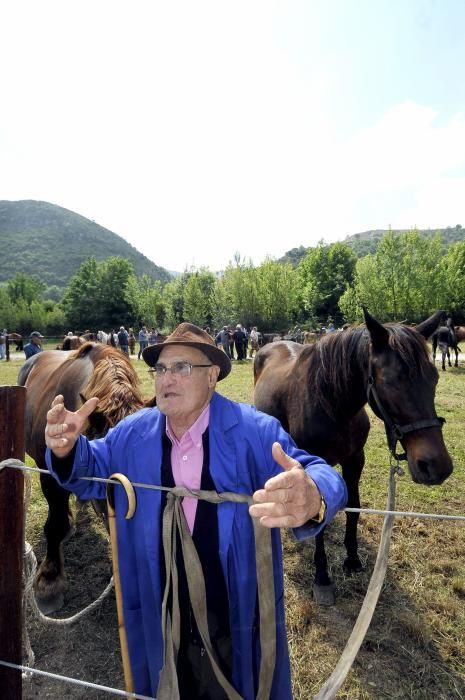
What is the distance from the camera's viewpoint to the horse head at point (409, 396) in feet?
7.85

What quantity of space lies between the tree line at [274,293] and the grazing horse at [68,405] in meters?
29.4

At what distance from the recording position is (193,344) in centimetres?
184

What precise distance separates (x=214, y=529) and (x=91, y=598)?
94.7 inches

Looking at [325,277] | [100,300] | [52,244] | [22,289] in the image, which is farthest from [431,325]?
[52,244]

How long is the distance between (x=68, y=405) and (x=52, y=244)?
164 metres

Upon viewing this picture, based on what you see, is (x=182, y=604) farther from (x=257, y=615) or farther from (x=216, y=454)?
(x=216, y=454)

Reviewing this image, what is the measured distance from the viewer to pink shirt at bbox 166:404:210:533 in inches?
64.6

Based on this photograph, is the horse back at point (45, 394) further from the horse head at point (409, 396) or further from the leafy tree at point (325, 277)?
the leafy tree at point (325, 277)

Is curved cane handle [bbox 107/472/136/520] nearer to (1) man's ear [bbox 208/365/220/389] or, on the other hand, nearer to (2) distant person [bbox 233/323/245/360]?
(1) man's ear [bbox 208/365/220/389]

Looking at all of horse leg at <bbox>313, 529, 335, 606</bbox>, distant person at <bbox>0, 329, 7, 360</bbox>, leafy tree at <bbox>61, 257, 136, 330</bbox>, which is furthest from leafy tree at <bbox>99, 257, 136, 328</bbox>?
horse leg at <bbox>313, 529, 335, 606</bbox>

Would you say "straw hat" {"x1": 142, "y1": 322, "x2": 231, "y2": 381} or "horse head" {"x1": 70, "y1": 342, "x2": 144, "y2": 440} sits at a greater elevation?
"straw hat" {"x1": 142, "y1": 322, "x2": 231, "y2": 381}

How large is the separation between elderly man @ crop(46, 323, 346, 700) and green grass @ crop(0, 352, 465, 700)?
3.85 ft

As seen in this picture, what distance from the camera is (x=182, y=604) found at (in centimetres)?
162

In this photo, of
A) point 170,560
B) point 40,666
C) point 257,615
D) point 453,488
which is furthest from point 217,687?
point 453,488
